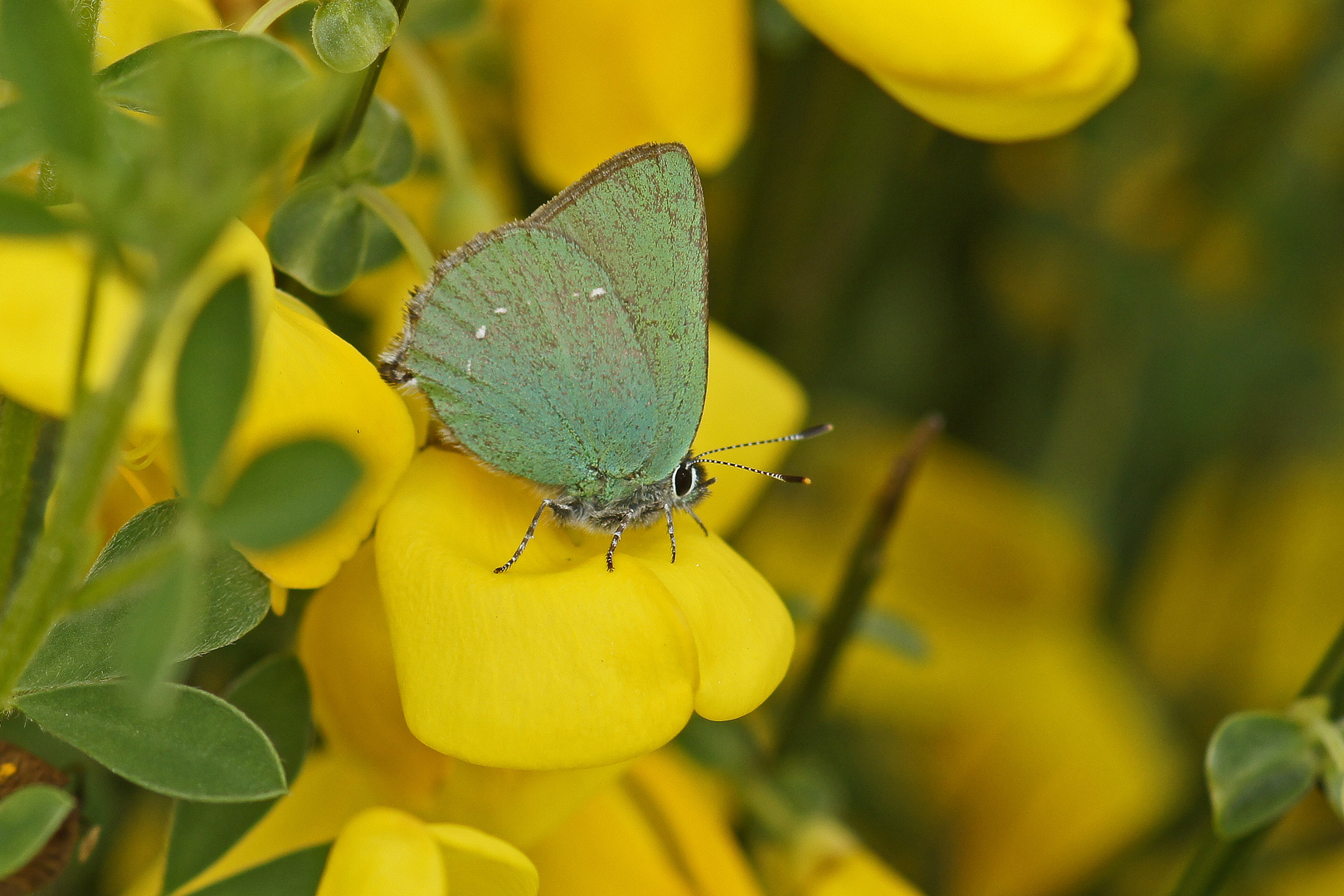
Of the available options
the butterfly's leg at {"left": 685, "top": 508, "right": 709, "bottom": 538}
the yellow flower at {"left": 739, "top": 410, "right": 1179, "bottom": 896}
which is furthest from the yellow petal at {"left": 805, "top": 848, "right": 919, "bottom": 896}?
the yellow flower at {"left": 739, "top": 410, "right": 1179, "bottom": 896}

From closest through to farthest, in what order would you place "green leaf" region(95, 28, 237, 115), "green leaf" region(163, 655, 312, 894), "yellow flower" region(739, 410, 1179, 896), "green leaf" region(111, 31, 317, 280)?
"green leaf" region(111, 31, 317, 280), "green leaf" region(95, 28, 237, 115), "green leaf" region(163, 655, 312, 894), "yellow flower" region(739, 410, 1179, 896)

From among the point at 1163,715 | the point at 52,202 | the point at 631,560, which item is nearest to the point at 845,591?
the point at 631,560

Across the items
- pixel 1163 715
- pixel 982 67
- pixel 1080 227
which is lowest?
pixel 1163 715

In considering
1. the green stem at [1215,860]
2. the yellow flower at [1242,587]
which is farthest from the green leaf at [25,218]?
the yellow flower at [1242,587]

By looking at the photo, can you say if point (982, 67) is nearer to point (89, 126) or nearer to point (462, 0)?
point (462, 0)

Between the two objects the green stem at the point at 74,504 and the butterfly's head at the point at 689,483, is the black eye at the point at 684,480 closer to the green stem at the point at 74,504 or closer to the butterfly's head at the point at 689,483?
the butterfly's head at the point at 689,483

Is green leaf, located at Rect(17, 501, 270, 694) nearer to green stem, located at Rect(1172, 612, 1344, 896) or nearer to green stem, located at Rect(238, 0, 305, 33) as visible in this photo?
green stem, located at Rect(238, 0, 305, 33)
